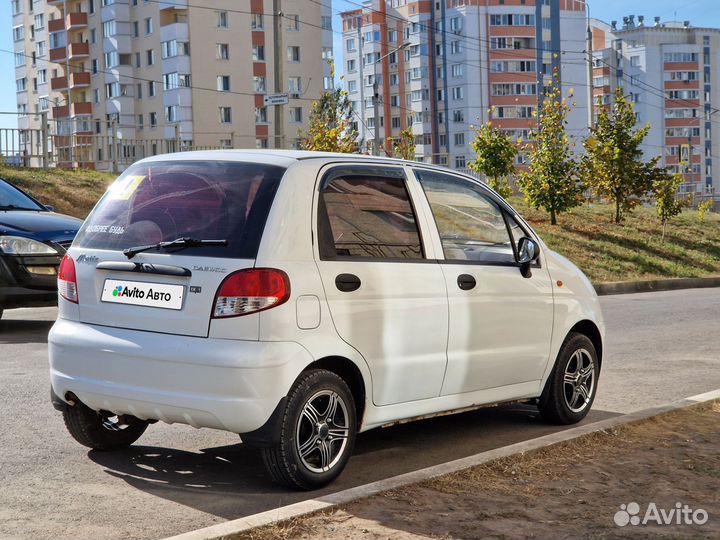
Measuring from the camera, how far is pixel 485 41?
110 meters

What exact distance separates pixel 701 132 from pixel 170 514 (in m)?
145

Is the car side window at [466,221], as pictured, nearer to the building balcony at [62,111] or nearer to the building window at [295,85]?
the building window at [295,85]

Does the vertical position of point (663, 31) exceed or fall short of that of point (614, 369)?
it exceeds it

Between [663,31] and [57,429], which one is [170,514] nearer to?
[57,429]

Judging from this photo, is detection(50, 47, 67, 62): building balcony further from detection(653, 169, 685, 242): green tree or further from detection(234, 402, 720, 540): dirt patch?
detection(234, 402, 720, 540): dirt patch

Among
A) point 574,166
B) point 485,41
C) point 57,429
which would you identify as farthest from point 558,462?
point 485,41

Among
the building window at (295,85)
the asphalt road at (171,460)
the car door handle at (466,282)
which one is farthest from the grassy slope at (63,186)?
the building window at (295,85)

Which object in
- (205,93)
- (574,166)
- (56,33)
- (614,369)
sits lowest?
(614,369)

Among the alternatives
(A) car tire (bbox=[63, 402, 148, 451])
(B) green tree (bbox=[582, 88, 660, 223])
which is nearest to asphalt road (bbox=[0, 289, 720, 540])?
(A) car tire (bbox=[63, 402, 148, 451])

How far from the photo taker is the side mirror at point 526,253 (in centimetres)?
696

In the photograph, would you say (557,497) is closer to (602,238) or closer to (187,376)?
(187,376)

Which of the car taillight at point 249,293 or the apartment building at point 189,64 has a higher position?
the apartment building at point 189,64

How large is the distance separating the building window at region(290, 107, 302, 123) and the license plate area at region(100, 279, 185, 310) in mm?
74386

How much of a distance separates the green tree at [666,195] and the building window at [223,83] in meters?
47.1
